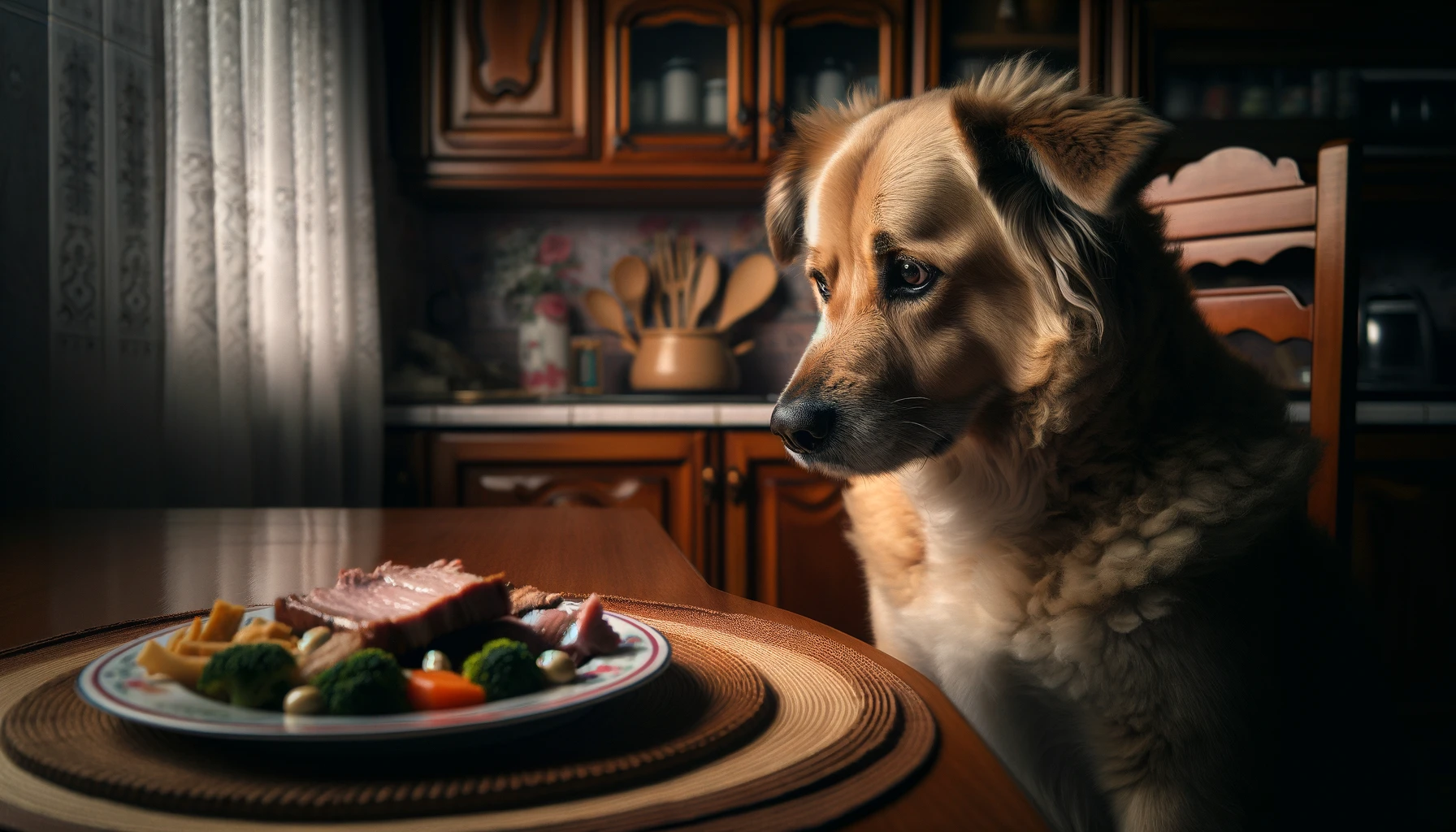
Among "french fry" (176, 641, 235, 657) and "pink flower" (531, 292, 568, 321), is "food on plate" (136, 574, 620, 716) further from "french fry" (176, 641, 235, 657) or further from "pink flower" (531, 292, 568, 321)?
"pink flower" (531, 292, 568, 321)

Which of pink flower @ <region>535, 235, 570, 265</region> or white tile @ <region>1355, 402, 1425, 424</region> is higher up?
pink flower @ <region>535, 235, 570, 265</region>

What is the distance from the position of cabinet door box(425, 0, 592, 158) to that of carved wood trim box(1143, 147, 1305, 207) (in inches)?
68.6

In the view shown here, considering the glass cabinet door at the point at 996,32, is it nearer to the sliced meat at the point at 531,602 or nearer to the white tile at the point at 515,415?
the white tile at the point at 515,415

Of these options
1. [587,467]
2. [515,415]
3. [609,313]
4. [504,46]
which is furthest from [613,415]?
[504,46]

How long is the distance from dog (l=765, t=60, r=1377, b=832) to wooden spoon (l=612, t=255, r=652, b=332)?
80.7 inches

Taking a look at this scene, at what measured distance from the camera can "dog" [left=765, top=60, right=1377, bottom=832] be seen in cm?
72

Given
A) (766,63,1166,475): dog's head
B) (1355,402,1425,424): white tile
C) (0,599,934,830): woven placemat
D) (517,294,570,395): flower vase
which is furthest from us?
(517,294,570,395): flower vase

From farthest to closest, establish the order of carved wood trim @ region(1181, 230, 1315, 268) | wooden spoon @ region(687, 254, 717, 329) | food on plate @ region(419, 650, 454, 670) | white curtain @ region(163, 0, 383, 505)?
wooden spoon @ region(687, 254, 717, 329), white curtain @ region(163, 0, 383, 505), carved wood trim @ region(1181, 230, 1315, 268), food on plate @ region(419, 650, 454, 670)

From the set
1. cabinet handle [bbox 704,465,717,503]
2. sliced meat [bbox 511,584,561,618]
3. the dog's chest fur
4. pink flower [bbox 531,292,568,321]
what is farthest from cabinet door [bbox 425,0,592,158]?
sliced meat [bbox 511,584,561,618]

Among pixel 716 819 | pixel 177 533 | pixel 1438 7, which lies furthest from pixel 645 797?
pixel 1438 7

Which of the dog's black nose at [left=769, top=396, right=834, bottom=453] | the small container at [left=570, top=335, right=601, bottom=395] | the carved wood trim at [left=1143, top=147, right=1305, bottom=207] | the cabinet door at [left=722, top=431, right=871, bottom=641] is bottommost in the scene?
the cabinet door at [left=722, top=431, right=871, bottom=641]

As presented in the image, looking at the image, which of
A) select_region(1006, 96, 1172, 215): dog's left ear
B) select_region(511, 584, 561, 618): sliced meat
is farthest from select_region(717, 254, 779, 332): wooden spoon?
select_region(511, 584, 561, 618): sliced meat

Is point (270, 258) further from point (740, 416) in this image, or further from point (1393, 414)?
point (1393, 414)

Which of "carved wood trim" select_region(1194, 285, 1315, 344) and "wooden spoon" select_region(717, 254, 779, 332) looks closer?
"carved wood trim" select_region(1194, 285, 1315, 344)
